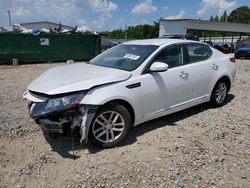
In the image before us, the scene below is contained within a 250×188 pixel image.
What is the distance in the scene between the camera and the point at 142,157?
335 centimetres

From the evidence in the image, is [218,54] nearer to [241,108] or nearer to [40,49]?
[241,108]

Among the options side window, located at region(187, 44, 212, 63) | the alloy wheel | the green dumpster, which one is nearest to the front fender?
the alloy wheel

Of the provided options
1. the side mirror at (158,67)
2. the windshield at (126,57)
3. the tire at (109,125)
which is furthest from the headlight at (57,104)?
the side mirror at (158,67)

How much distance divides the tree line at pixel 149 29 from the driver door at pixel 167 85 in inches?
2355

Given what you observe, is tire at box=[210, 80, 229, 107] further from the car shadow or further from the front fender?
the front fender

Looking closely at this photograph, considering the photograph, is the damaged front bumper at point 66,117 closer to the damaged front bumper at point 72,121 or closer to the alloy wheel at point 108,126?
the damaged front bumper at point 72,121

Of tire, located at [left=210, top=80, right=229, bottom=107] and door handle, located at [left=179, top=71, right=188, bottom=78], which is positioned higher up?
door handle, located at [left=179, top=71, right=188, bottom=78]

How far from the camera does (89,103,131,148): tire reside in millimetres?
3384

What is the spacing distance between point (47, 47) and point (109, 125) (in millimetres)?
12166

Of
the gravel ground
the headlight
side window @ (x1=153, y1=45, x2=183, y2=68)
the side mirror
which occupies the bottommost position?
the gravel ground

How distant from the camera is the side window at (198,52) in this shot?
474cm

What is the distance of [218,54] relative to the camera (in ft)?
17.5

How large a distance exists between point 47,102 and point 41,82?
0.55 metres

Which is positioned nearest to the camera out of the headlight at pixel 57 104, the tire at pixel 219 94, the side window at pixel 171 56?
the headlight at pixel 57 104
